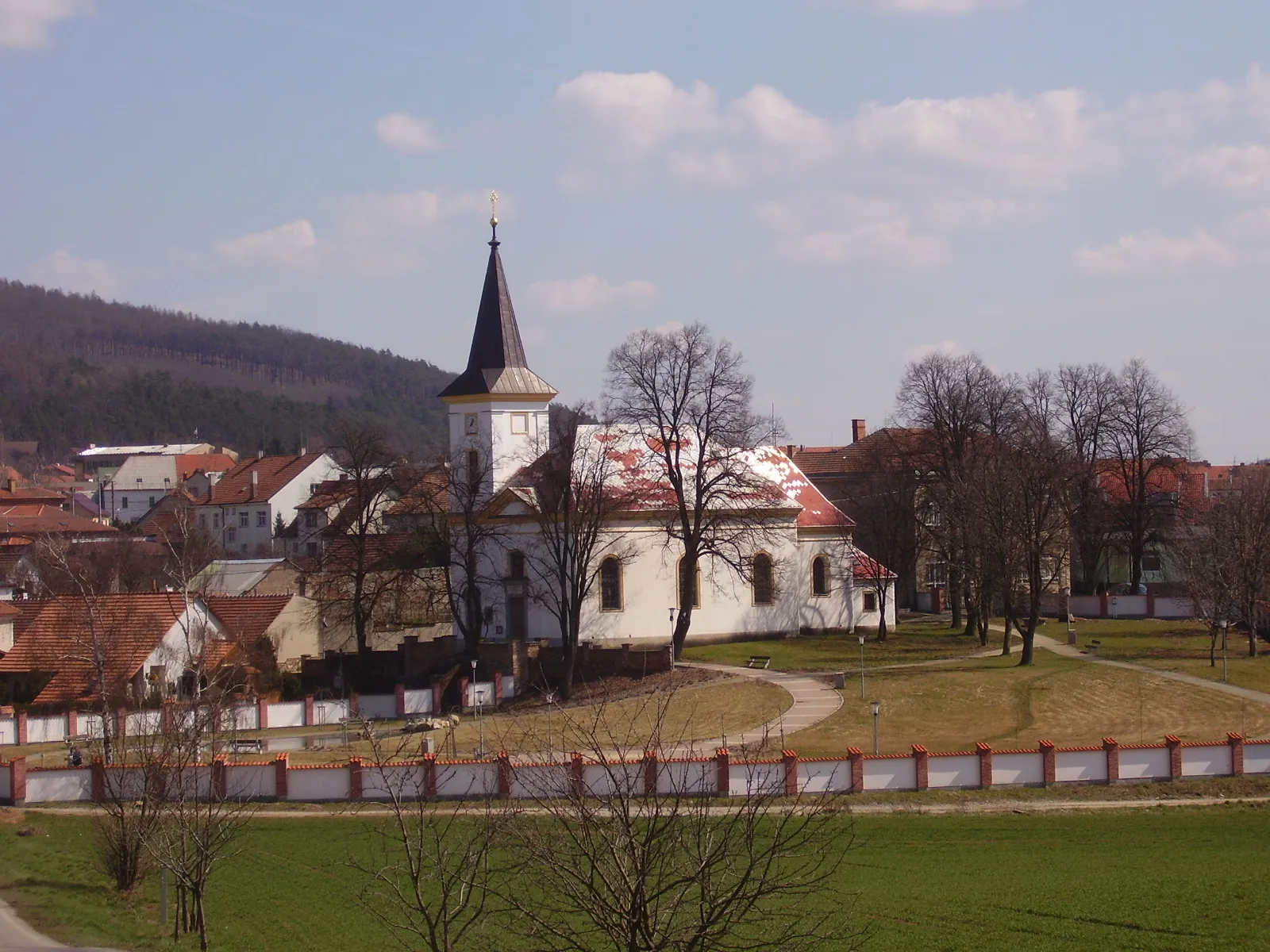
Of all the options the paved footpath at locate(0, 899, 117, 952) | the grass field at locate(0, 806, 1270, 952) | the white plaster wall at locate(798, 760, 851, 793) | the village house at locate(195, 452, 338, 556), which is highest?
the village house at locate(195, 452, 338, 556)

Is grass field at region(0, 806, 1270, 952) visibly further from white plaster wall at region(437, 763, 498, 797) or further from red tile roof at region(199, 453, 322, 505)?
red tile roof at region(199, 453, 322, 505)

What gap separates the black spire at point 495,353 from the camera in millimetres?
49562

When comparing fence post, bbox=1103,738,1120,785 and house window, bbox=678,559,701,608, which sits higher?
house window, bbox=678,559,701,608

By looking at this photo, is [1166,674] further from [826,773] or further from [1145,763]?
[826,773]

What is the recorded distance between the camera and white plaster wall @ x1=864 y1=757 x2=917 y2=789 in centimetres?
2762

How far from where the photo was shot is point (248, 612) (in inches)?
1841

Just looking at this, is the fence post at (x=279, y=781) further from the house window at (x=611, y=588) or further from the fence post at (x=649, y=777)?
the house window at (x=611, y=588)

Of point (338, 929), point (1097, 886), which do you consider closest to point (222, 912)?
point (338, 929)

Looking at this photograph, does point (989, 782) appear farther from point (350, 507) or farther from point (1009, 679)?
point (350, 507)

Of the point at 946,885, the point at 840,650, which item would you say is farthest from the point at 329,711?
the point at 946,885

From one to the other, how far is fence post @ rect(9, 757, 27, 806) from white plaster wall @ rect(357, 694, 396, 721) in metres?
15.2

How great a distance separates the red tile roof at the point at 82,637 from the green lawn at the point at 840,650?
16.3 metres

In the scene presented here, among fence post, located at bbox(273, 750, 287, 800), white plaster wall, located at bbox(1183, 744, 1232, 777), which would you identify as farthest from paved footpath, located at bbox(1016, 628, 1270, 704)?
fence post, located at bbox(273, 750, 287, 800)

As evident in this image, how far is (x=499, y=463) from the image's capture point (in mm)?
Result: 49781
